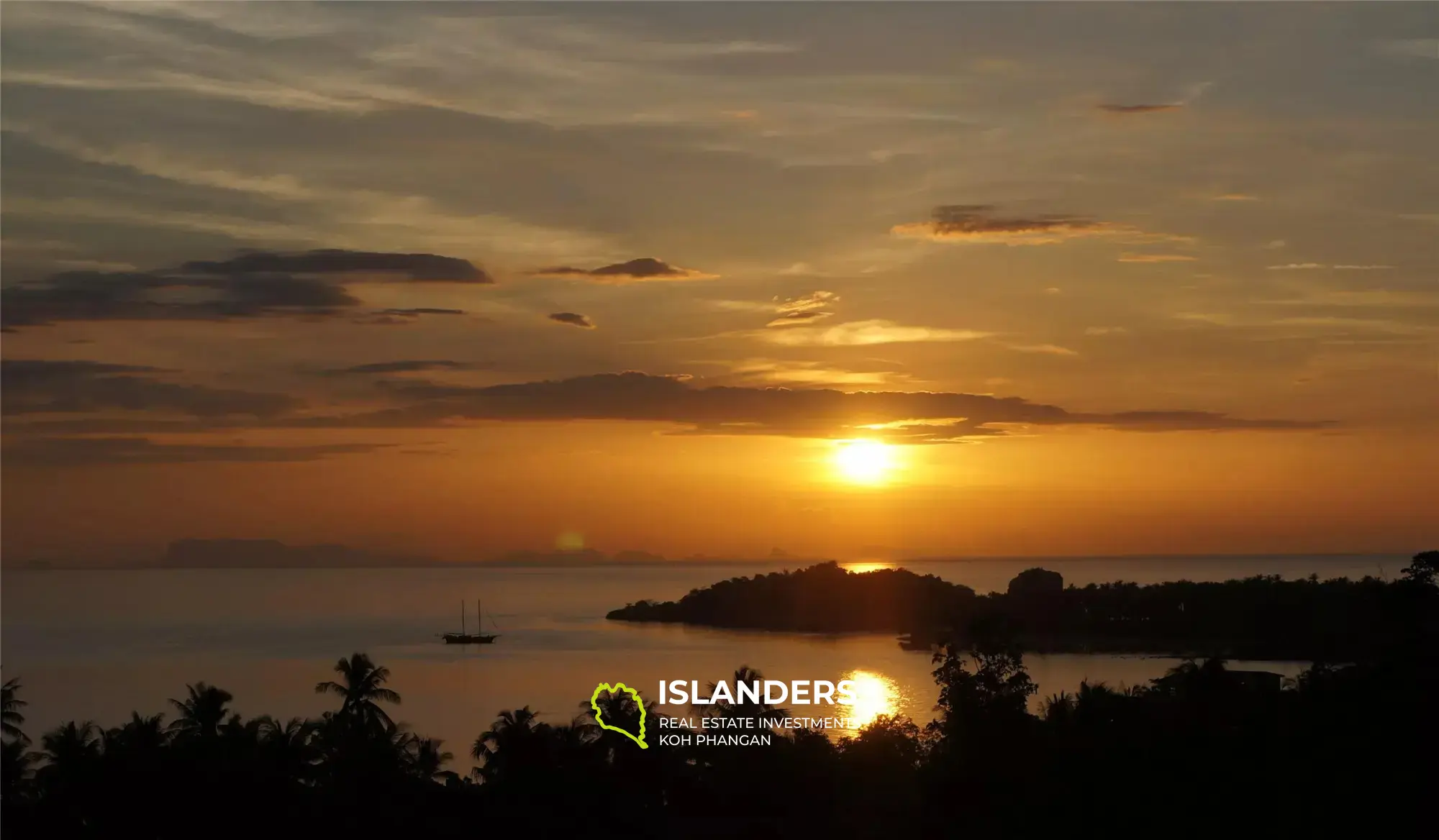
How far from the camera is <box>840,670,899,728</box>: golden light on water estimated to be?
8594 centimetres

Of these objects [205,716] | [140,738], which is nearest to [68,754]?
[140,738]

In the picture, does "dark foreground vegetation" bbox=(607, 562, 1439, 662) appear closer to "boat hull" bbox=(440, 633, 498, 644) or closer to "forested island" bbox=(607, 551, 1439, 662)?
"forested island" bbox=(607, 551, 1439, 662)

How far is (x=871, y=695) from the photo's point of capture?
323 feet

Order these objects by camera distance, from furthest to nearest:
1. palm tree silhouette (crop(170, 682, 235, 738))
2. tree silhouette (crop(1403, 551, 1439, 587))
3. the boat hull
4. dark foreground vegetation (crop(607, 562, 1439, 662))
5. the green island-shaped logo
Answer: the boat hull → dark foreground vegetation (crop(607, 562, 1439, 662)) → tree silhouette (crop(1403, 551, 1439, 587)) → palm tree silhouette (crop(170, 682, 235, 738)) → the green island-shaped logo

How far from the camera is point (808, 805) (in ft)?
107

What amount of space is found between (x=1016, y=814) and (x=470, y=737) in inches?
2212

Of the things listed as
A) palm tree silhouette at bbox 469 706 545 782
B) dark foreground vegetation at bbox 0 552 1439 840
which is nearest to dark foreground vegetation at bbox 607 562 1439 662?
dark foreground vegetation at bbox 0 552 1439 840

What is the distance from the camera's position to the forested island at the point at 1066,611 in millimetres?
124562

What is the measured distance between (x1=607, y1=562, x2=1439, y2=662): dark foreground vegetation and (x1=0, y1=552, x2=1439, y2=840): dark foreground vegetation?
60.4 metres

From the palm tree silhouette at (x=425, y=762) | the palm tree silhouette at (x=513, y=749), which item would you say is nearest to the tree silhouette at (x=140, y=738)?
the palm tree silhouette at (x=425, y=762)

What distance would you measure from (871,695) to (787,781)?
67215 mm

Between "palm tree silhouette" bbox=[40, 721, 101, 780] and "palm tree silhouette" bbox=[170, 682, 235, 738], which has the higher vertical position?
"palm tree silhouette" bbox=[170, 682, 235, 738]

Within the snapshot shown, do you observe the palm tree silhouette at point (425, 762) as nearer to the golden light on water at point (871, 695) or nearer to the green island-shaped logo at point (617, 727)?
the green island-shaped logo at point (617, 727)

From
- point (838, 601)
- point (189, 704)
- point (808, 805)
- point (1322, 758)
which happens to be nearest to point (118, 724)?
point (189, 704)
